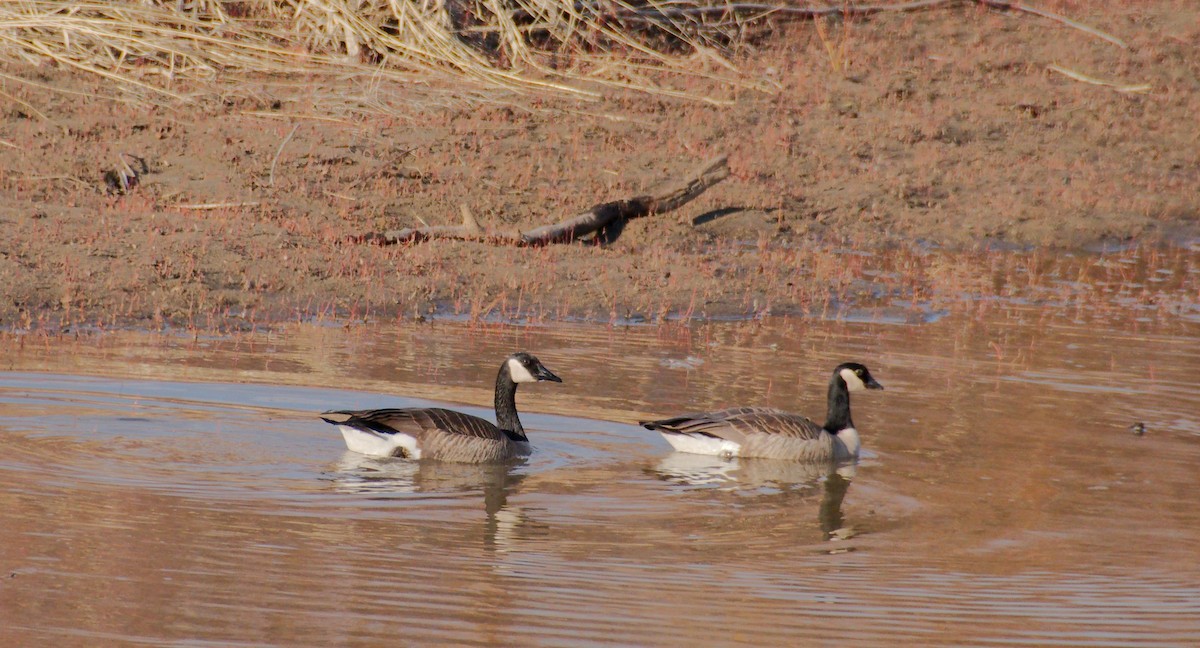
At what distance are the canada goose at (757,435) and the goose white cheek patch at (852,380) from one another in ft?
1.68

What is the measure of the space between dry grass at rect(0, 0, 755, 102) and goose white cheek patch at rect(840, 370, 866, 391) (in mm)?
12032

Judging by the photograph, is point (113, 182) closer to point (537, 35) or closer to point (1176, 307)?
point (537, 35)

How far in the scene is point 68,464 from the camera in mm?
9641

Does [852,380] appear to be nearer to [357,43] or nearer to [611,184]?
[611,184]

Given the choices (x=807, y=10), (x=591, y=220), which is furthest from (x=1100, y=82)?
(x=591, y=220)

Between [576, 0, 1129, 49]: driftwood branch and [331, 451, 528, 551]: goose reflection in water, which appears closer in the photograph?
[331, 451, 528, 551]: goose reflection in water

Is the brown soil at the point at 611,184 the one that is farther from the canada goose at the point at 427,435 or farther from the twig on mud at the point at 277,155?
the canada goose at the point at 427,435

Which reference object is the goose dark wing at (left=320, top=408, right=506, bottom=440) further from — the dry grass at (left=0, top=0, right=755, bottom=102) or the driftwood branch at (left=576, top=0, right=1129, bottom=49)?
the driftwood branch at (left=576, top=0, right=1129, bottom=49)

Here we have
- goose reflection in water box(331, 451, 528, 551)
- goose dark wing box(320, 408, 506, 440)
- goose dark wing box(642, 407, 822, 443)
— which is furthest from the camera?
goose dark wing box(642, 407, 822, 443)

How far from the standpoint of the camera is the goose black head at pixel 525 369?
1117 centimetres

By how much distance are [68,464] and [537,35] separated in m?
17.1

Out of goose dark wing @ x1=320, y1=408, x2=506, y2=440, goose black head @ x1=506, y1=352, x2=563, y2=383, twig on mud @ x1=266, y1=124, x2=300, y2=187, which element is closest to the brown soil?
twig on mud @ x1=266, y1=124, x2=300, y2=187

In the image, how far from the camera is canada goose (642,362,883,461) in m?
10.9

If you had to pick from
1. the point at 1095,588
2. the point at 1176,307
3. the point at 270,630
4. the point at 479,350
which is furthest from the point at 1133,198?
the point at 270,630
